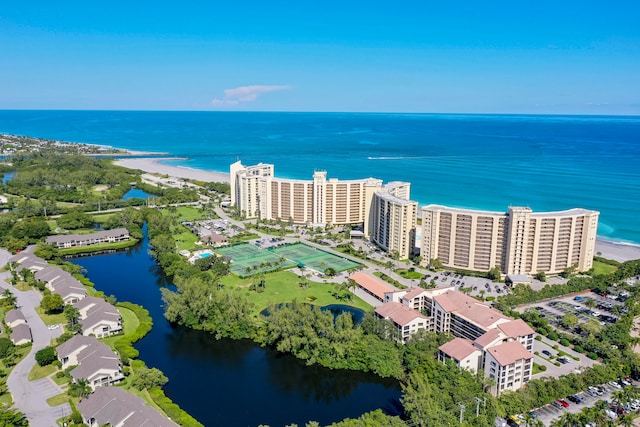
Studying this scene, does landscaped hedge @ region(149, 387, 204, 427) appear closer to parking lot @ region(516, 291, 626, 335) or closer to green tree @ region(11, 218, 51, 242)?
parking lot @ region(516, 291, 626, 335)

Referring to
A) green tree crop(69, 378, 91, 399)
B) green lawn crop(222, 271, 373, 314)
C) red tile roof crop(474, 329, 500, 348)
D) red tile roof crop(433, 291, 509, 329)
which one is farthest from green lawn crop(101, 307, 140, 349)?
red tile roof crop(474, 329, 500, 348)

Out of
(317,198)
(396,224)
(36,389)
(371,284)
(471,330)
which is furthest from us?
(317,198)

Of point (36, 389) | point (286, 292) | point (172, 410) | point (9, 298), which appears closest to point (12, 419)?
point (36, 389)

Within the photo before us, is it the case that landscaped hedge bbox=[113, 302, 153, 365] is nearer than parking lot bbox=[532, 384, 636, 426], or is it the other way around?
parking lot bbox=[532, 384, 636, 426]

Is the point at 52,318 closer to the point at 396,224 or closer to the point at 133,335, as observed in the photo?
the point at 133,335

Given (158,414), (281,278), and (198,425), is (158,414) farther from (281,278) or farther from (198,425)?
(281,278)

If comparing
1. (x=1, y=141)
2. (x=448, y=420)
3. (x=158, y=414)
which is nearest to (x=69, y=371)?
(x=158, y=414)
